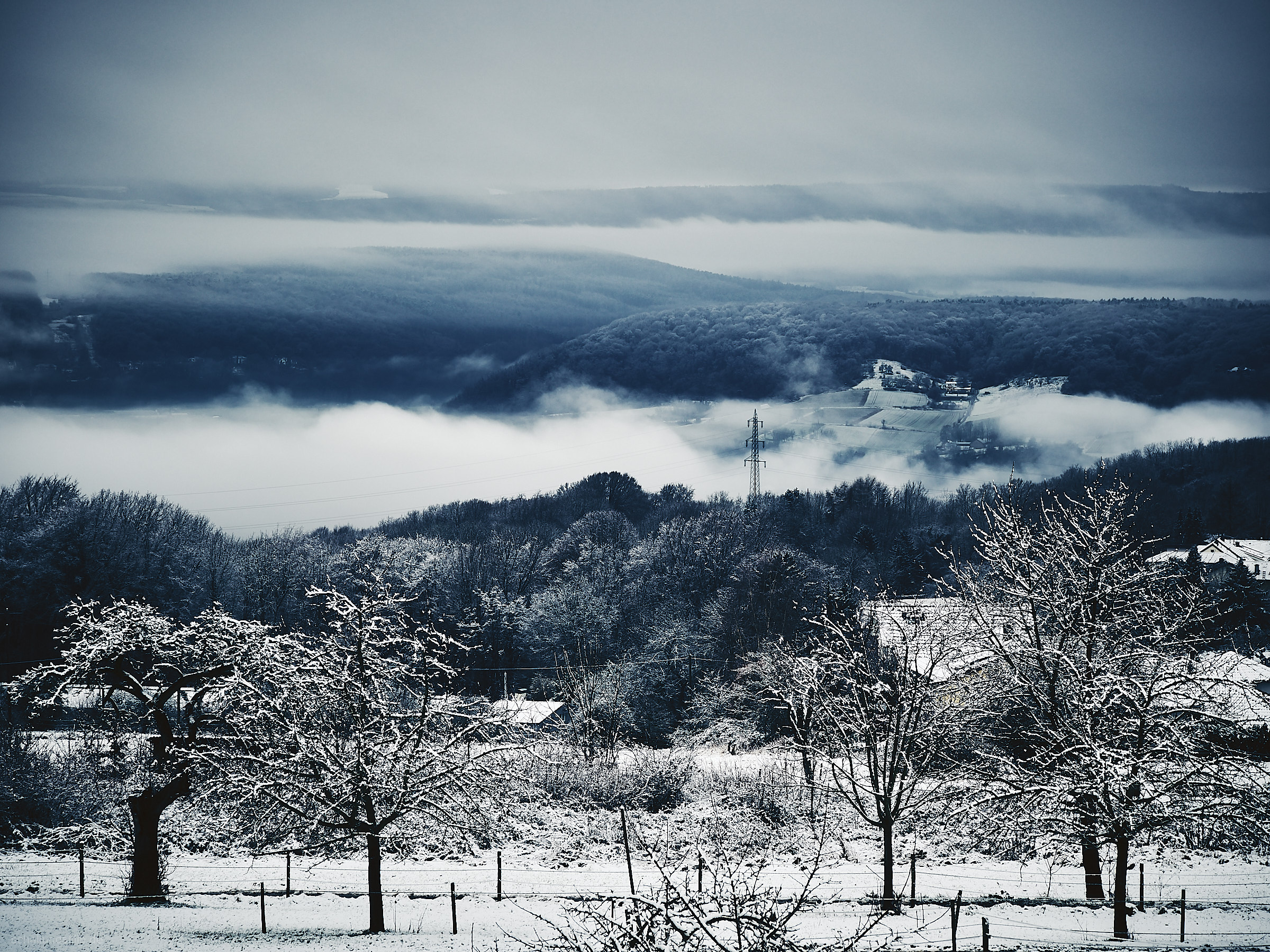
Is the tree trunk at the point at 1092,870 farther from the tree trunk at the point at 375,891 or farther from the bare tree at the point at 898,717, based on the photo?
the tree trunk at the point at 375,891

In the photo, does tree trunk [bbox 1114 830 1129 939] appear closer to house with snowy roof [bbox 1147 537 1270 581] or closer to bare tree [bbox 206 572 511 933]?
bare tree [bbox 206 572 511 933]

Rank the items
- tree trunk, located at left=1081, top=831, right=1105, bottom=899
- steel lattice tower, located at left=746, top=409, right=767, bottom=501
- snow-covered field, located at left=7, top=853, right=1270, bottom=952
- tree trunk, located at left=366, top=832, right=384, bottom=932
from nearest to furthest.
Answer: snow-covered field, located at left=7, top=853, right=1270, bottom=952, tree trunk, located at left=1081, top=831, right=1105, bottom=899, tree trunk, located at left=366, top=832, right=384, bottom=932, steel lattice tower, located at left=746, top=409, right=767, bottom=501

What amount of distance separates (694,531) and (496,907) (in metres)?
66.6

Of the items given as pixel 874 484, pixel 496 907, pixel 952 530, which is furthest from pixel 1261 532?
pixel 496 907

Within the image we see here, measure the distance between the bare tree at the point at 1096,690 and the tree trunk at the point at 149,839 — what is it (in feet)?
58.3

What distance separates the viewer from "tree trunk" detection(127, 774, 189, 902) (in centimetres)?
2088

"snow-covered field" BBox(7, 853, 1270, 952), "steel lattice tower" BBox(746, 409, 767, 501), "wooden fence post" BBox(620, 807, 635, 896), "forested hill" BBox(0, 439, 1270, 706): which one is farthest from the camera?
"steel lattice tower" BBox(746, 409, 767, 501)

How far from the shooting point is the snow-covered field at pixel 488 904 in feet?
60.0

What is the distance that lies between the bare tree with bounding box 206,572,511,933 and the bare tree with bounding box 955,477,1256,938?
10931 millimetres

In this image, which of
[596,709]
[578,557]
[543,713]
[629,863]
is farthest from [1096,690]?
[578,557]

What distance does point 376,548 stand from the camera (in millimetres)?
100812

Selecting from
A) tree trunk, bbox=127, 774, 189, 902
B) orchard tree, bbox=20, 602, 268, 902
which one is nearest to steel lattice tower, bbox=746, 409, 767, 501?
→ orchard tree, bbox=20, 602, 268, 902

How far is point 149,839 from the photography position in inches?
840

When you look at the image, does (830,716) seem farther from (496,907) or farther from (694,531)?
(694,531)
